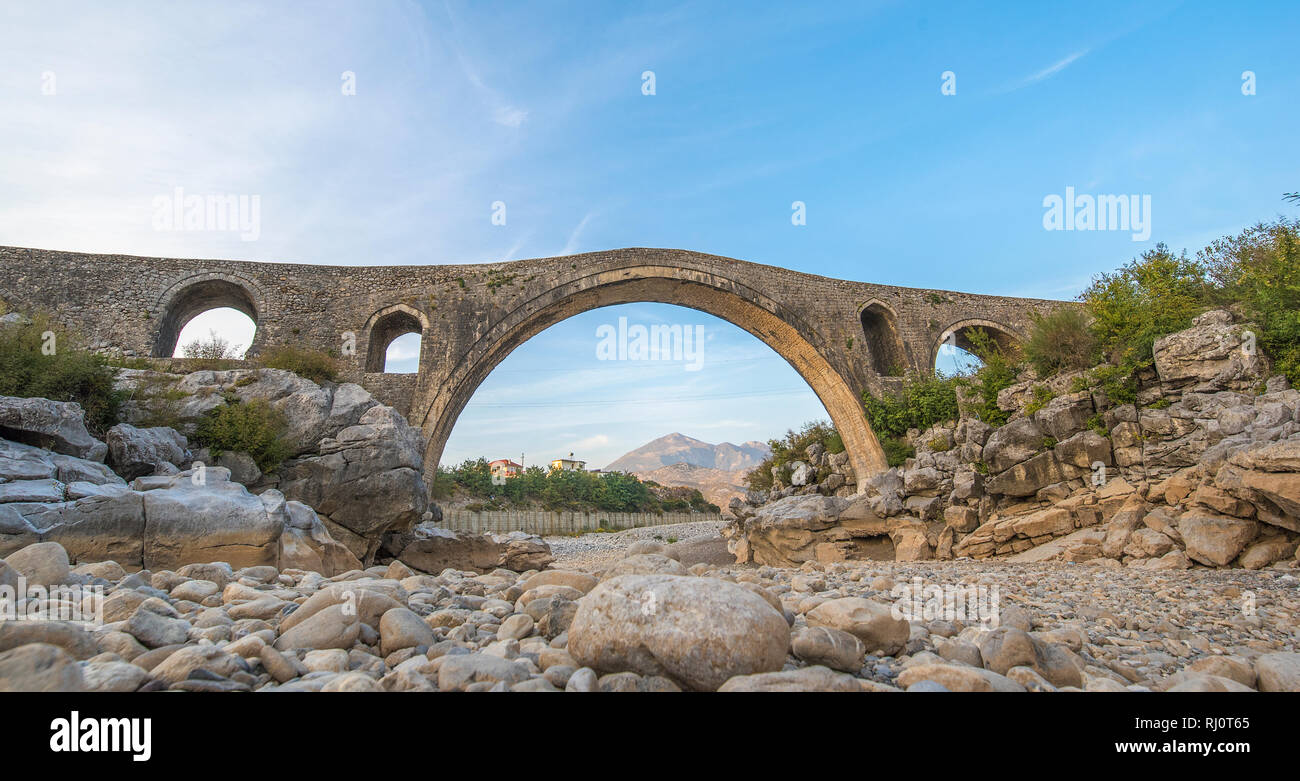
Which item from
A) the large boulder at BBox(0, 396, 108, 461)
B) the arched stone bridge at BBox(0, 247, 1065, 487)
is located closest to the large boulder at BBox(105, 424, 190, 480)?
the large boulder at BBox(0, 396, 108, 461)

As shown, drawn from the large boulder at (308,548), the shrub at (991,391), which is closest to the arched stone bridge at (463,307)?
the shrub at (991,391)

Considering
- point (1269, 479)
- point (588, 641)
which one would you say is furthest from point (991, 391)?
point (588, 641)

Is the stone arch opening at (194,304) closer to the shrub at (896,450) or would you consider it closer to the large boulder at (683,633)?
the large boulder at (683,633)

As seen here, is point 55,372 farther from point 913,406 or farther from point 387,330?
point 913,406

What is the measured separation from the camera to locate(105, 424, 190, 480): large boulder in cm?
874

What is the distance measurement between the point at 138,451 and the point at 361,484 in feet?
12.1

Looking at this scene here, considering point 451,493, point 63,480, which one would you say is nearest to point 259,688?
Result: point 63,480

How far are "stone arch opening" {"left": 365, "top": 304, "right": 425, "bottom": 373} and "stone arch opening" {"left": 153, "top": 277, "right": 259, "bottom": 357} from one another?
2994 mm

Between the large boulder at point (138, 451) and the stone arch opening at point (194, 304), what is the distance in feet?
26.2

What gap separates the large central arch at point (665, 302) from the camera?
1719 cm

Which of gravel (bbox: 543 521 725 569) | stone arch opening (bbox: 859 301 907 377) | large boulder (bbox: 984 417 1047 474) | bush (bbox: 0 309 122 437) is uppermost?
stone arch opening (bbox: 859 301 907 377)

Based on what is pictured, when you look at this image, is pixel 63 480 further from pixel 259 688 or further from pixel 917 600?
pixel 917 600

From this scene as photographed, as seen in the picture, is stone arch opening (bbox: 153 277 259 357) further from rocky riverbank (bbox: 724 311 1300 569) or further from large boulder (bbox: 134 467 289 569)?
rocky riverbank (bbox: 724 311 1300 569)
